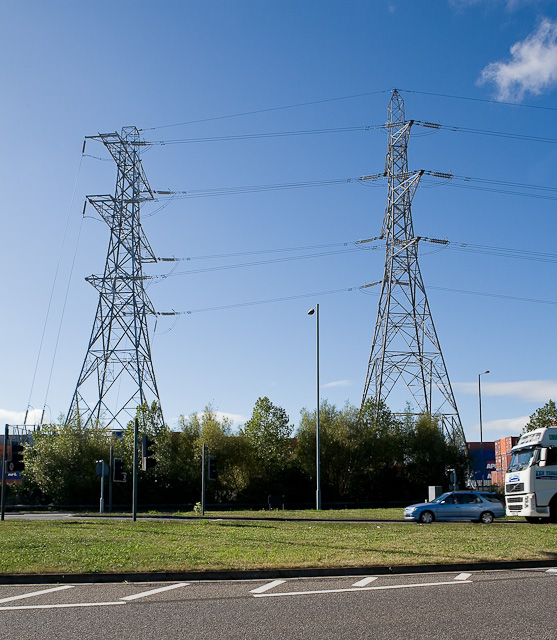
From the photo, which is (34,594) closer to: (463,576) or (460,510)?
(463,576)

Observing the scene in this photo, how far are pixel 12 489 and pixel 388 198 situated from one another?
33.7 meters

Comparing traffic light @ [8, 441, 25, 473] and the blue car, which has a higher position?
traffic light @ [8, 441, 25, 473]

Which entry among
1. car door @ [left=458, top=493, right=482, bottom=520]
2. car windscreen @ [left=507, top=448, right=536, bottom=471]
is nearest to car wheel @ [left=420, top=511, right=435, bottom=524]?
car door @ [left=458, top=493, right=482, bottom=520]

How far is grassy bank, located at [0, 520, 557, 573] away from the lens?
12000 millimetres

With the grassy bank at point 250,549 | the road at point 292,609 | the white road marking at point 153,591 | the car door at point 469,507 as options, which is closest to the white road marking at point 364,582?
the road at point 292,609

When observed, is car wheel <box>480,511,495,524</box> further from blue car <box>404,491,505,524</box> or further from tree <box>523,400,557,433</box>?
tree <box>523,400,557,433</box>

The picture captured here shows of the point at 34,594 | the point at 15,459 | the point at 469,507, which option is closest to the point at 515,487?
the point at 469,507

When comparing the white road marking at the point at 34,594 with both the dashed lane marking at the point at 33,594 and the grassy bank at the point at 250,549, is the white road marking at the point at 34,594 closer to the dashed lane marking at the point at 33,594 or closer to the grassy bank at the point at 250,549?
the dashed lane marking at the point at 33,594

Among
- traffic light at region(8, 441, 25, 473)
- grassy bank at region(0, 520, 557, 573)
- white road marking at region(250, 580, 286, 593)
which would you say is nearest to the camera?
white road marking at region(250, 580, 286, 593)

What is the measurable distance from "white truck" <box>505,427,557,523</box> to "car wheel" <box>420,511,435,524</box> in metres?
2.86

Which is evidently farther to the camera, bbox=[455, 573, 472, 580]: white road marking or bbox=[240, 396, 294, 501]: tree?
bbox=[240, 396, 294, 501]: tree

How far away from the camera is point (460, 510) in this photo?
26953 millimetres

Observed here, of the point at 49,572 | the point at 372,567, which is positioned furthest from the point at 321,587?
the point at 49,572

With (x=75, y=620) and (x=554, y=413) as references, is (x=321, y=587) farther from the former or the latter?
(x=554, y=413)
